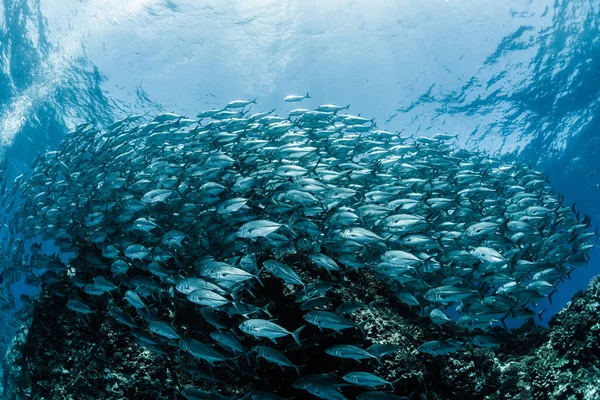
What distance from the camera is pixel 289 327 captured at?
5379 millimetres

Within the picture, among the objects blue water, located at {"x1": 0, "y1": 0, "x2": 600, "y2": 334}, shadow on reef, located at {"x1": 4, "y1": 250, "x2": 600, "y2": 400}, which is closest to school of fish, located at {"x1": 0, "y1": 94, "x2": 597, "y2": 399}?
shadow on reef, located at {"x1": 4, "y1": 250, "x2": 600, "y2": 400}

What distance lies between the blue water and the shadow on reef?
17786 mm

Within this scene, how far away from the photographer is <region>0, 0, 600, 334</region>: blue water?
19.0 metres

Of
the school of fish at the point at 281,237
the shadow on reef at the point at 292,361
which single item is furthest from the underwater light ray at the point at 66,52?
the shadow on reef at the point at 292,361

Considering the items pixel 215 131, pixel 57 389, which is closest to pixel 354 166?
pixel 215 131

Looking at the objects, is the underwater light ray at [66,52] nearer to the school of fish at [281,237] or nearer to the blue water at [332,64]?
the blue water at [332,64]

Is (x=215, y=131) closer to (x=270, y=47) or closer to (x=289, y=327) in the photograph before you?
(x=289, y=327)

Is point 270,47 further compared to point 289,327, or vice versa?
point 270,47

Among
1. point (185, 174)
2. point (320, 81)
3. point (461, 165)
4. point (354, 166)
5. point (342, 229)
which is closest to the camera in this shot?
point (342, 229)

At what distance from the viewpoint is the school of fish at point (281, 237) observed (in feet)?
15.0

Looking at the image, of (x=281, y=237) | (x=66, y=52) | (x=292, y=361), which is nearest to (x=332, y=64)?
(x=66, y=52)

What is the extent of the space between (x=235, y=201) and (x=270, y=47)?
18122 millimetres

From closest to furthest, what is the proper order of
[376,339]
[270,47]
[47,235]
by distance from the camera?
[376,339] → [47,235] → [270,47]

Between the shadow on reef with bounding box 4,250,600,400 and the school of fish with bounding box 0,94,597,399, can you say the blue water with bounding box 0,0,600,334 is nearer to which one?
the school of fish with bounding box 0,94,597,399
